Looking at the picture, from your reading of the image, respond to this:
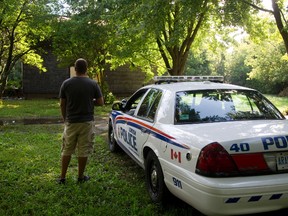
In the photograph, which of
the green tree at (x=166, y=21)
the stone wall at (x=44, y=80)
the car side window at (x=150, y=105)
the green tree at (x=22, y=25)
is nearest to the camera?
the car side window at (x=150, y=105)

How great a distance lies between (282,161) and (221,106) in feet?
4.05

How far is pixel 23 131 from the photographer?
34.8ft

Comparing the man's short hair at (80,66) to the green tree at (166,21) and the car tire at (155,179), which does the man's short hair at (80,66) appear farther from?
the green tree at (166,21)

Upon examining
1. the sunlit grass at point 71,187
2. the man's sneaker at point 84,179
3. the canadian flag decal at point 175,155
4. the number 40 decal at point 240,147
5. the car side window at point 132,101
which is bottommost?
the sunlit grass at point 71,187

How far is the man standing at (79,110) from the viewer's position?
16.7 ft

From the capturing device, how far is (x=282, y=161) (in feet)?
11.2

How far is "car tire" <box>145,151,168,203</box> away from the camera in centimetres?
Answer: 419

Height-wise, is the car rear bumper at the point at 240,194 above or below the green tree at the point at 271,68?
below

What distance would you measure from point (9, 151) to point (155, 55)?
1551cm

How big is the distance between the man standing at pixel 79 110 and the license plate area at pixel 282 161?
2.78m

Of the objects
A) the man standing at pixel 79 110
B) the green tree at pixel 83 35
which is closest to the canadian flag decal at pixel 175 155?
the man standing at pixel 79 110

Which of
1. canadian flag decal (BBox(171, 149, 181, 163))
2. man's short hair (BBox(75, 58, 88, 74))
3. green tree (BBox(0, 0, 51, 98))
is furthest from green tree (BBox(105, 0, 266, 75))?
canadian flag decal (BBox(171, 149, 181, 163))

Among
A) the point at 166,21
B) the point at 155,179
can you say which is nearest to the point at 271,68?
the point at 166,21

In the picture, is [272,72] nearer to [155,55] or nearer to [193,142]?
[155,55]
